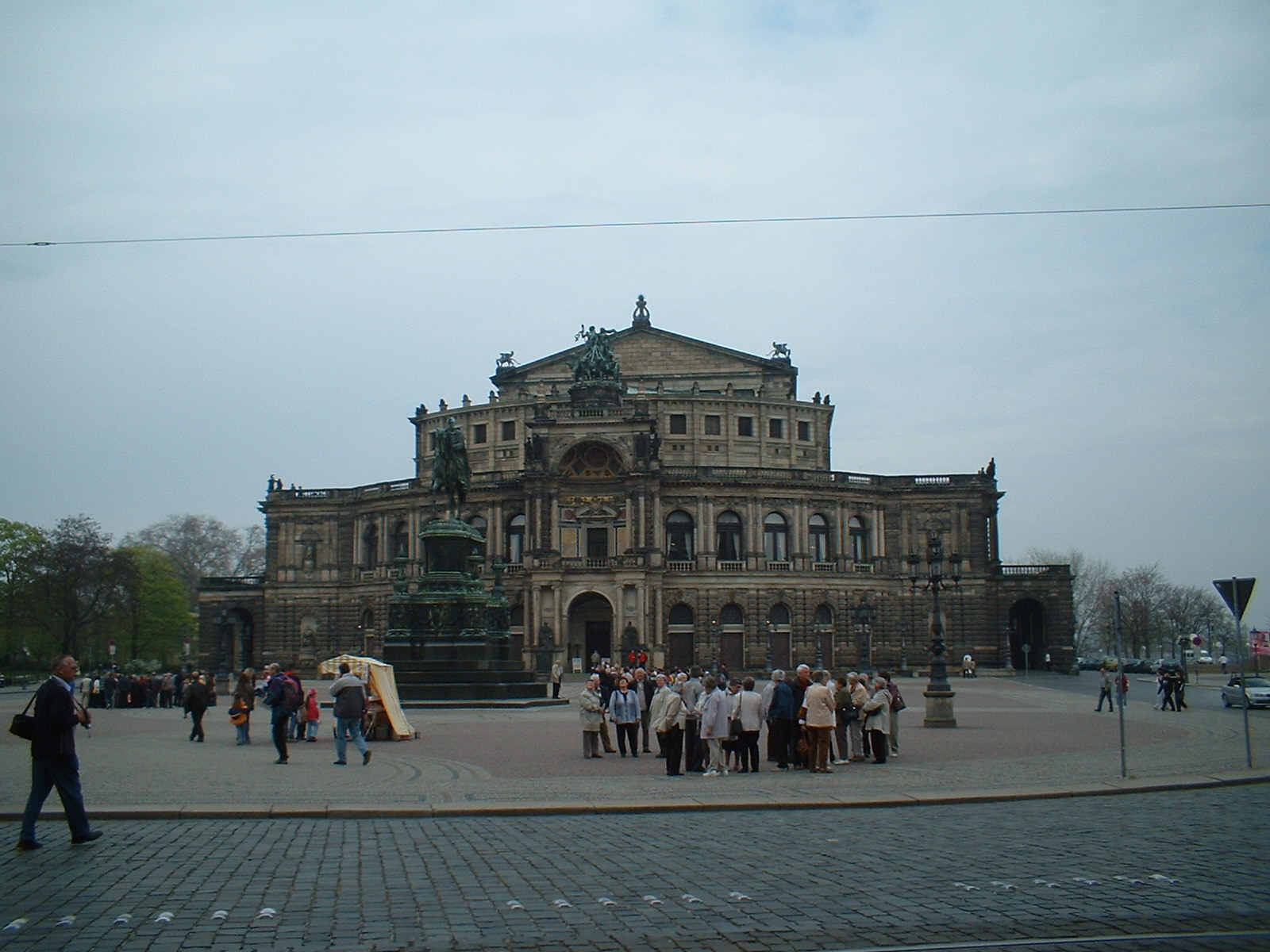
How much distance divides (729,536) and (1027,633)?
927 inches

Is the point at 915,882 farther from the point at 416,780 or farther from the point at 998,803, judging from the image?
the point at 416,780

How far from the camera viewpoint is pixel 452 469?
4372cm

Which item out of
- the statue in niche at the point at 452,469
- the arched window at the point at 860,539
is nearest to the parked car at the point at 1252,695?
the statue in niche at the point at 452,469

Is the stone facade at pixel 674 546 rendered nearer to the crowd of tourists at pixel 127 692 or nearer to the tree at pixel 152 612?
the tree at pixel 152 612

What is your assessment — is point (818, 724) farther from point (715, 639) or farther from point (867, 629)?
point (867, 629)

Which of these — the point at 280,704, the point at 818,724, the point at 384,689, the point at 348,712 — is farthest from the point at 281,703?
the point at 818,724

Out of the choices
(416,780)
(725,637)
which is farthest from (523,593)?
(416,780)

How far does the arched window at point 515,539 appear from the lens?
77562 mm

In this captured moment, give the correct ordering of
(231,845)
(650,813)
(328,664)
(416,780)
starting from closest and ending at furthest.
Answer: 1. (231,845)
2. (650,813)
3. (416,780)
4. (328,664)

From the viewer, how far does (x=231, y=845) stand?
1216 cm

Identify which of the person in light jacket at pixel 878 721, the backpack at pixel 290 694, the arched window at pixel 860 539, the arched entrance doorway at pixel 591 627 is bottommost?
the person in light jacket at pixel 878 721

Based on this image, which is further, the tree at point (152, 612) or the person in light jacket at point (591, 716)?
the tree at point (152, 612)

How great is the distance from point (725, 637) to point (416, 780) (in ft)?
189

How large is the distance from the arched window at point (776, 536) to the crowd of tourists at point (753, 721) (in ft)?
176
